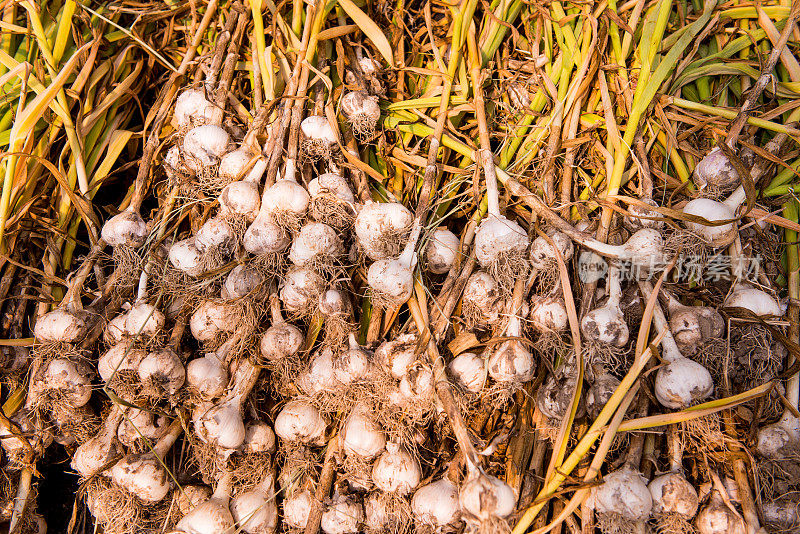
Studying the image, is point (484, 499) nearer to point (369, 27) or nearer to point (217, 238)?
point (217, 238)

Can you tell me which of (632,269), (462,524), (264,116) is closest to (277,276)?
(264,116)

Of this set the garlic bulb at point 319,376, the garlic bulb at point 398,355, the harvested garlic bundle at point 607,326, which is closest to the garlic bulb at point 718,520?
the harvested garlic bundle at point 607,326

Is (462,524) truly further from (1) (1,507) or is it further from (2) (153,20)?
(2) (153,20)

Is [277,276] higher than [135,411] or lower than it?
higher

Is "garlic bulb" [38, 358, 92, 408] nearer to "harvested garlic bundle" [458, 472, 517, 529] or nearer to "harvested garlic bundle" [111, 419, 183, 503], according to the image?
"harvested garlic bundle" [111, 419, 183, 503]

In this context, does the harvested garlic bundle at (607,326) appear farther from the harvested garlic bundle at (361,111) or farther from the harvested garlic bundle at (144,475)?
the harvested garlic bundle at (144,475)

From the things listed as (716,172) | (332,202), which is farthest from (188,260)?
(716,172)
